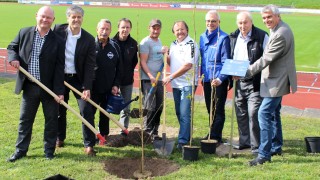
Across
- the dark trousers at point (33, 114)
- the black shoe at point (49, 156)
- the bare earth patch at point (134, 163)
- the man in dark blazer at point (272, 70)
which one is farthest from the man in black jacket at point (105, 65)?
the man in dark blazer at point (272, 70)

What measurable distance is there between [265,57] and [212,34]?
1313 millimetres

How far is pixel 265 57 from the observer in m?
5.86

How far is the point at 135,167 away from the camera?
6129mm

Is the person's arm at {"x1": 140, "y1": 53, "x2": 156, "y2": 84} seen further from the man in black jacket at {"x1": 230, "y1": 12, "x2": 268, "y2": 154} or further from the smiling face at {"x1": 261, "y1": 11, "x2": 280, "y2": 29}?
the smiling face at {"x1": 261, "y1": 11, "x2": 280, "y2": 29}

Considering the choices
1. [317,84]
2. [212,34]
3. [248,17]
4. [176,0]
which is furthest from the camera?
[176,0]

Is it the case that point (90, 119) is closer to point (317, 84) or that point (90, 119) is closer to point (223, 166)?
point (223, 166)

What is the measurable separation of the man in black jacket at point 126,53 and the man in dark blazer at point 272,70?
205 cm

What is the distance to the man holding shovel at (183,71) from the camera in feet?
22.1

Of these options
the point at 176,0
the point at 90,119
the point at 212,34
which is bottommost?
the point at 90,119

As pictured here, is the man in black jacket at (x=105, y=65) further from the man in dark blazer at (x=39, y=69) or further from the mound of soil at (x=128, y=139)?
the man in dark blazer at (x=39, y=69)

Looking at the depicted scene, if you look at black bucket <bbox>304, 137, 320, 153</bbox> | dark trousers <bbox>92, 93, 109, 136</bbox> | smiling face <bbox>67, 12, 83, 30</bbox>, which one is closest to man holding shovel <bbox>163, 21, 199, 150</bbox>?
dark trousers <bbox>92, 93, 109, 136</bbox>

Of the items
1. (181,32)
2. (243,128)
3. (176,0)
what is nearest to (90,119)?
(181,32)

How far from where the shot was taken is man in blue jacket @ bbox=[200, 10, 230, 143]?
6891 mm

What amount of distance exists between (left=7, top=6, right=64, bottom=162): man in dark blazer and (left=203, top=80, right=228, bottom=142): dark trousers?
2399 mm
